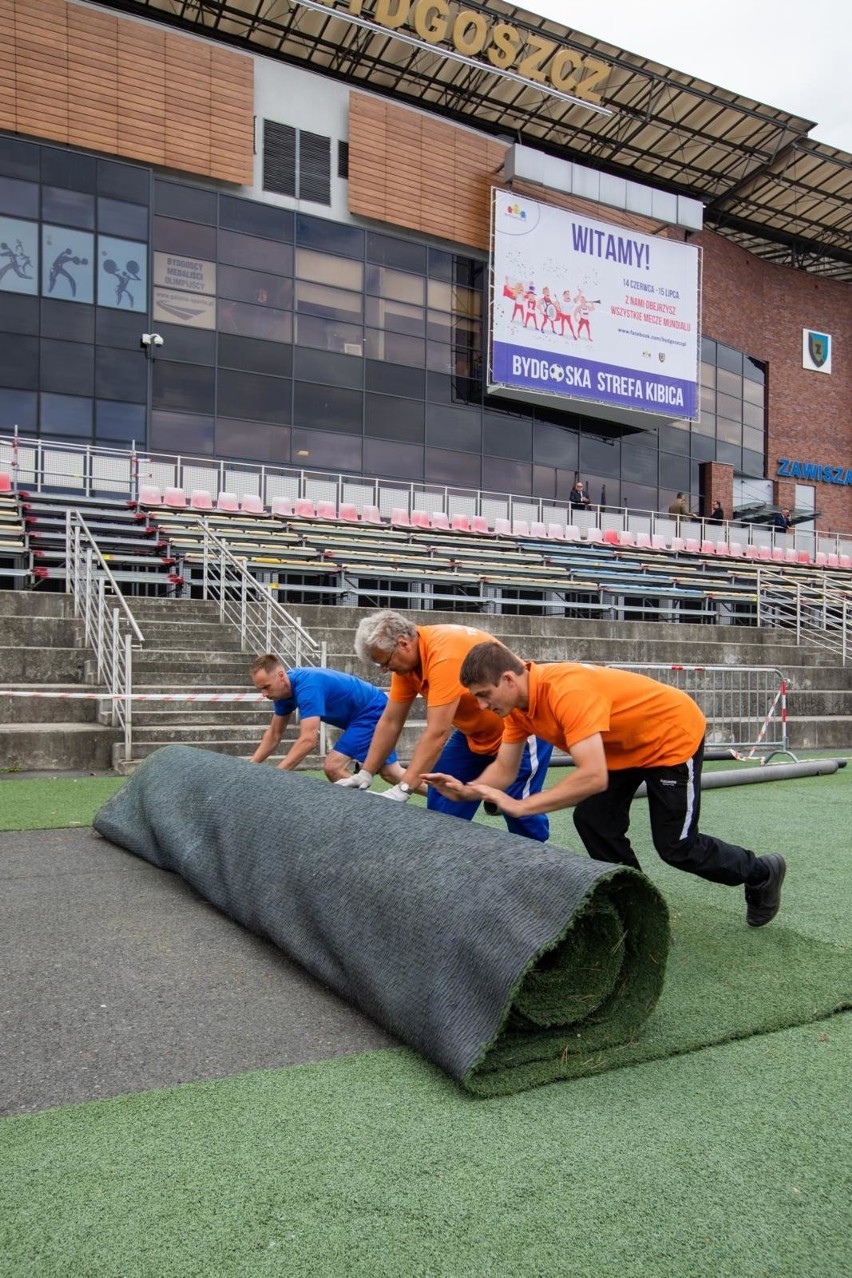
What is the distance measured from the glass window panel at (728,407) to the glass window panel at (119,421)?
60.2ft

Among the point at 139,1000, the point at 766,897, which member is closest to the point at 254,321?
the point at 766,897

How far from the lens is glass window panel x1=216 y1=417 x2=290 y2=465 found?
2188 cm

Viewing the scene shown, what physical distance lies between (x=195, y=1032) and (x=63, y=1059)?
1.37ft

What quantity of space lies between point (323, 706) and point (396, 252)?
2040cm

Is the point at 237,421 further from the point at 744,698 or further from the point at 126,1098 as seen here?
the point at 126,1098

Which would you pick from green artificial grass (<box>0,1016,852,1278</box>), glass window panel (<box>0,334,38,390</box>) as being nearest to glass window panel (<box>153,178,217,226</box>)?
glass window panel (<box>0,334,38,390</box>)

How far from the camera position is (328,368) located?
2317cm

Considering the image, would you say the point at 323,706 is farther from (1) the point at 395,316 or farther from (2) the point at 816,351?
(2) the point at 816,351

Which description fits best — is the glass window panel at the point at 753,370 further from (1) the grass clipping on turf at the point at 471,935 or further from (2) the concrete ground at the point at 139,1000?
(1) the grass clipping on turf at the point at 471,935

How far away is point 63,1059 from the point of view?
2.95 metres

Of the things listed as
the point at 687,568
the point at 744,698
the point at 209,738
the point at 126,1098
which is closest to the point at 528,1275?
the point at 126,1098

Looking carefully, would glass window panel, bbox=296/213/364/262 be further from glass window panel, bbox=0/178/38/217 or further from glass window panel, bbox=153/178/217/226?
glass window panel, bbox=0/178/38/217

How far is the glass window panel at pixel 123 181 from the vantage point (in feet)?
67.8

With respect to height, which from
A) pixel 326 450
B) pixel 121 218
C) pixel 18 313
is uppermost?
pixel 121 218
